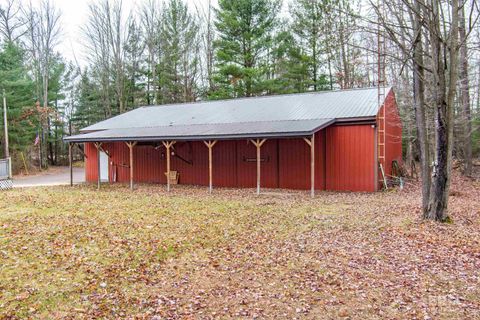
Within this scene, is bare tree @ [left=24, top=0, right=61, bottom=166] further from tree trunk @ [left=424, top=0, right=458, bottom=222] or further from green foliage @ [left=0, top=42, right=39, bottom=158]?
tree trunk @ [left=424, top=0, right=458, bottom=222]

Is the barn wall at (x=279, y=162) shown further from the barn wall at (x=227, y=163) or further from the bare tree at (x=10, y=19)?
the bare tree at (x=10, y=19)

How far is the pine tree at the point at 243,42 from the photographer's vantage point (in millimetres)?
23391

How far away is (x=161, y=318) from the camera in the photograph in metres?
3.46

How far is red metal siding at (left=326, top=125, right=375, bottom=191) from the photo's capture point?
41.1 ft

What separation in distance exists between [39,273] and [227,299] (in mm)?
2580

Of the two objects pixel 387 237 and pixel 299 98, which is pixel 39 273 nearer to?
pixel 387 237

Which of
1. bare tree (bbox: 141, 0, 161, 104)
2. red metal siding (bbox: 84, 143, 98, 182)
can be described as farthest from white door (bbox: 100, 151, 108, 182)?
bare tree (bbox: 141, 0, 161, 104)

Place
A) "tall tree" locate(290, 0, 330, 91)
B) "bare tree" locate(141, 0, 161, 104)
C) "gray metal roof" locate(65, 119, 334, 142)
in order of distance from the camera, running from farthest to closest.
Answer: "bare tree" locate(141, 0, 161, 104) → "tall tree" locate(290, 0, 330, 91) → "gray metal roof" locate(65, 119, 334, 142)

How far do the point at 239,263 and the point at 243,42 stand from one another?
2129 cm

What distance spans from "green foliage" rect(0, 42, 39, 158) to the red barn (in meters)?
8.17

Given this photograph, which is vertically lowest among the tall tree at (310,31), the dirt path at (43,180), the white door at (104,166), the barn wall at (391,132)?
the dirt path at (43,180)

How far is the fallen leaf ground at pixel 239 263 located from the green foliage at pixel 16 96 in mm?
17249

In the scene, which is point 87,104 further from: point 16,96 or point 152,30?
point 152,30

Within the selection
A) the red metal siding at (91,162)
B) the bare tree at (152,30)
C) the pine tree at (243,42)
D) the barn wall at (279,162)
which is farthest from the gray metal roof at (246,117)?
the bare tree at (152,30)
